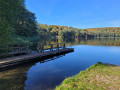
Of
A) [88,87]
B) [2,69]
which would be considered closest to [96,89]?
[88,87]

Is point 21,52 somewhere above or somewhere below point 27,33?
below

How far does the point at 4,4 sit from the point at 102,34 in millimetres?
120437

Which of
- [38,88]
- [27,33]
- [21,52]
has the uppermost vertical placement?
[27,33]

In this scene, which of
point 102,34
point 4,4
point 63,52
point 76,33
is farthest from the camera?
point 102,34

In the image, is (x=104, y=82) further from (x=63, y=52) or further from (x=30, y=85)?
(x=63, y=52)

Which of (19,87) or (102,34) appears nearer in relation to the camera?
(19,87)

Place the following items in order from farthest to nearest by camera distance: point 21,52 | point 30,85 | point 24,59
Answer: point 21,52 < point 24,59 < point 30,85

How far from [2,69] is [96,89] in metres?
6.95

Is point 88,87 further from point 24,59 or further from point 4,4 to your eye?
point 4,4

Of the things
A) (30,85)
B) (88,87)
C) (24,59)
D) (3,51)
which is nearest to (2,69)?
(24,59)

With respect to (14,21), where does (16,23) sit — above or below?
above

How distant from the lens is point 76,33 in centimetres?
9538

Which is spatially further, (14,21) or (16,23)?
(16,23)

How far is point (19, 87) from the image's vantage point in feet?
15.4
